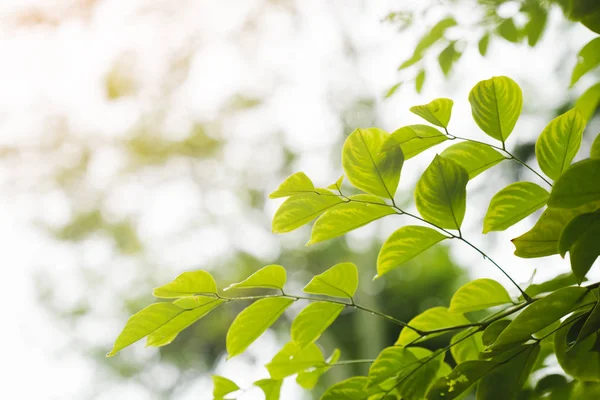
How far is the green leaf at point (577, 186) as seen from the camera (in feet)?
0.50

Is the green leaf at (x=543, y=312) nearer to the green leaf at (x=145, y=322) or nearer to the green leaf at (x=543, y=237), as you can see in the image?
the green leaf at (x=543, y=237)

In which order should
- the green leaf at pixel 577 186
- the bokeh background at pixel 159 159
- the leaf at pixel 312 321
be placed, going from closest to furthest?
→ the green leaf at pixel 577 186 → the leaf at pixel 312 321 → the bokeh background at pixel 159 159

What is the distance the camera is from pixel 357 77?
348cm

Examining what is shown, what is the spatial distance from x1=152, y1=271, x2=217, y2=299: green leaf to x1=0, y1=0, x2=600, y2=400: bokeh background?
2.89m

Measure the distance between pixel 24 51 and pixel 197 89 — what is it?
3.81 feet

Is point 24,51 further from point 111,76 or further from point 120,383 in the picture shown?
point 120,383

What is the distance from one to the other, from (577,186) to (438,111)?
90 millimetres

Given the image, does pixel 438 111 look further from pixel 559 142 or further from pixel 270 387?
pixel 270 387

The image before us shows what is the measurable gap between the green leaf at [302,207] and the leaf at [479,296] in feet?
0.27

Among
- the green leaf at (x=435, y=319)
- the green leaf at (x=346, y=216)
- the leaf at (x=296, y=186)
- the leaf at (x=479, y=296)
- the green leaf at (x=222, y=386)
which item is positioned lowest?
the green leaf at (x=222, y=386)

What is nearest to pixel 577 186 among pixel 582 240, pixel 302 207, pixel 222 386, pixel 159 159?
pixel 582 240

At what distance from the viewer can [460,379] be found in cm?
21

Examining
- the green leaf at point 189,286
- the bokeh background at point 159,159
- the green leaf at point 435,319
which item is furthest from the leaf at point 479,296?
the bokeh background at point 159,159

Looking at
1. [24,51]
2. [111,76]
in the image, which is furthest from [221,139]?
[24,51]
